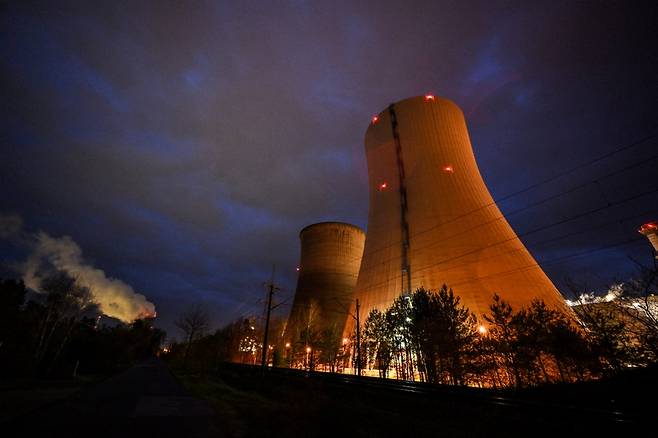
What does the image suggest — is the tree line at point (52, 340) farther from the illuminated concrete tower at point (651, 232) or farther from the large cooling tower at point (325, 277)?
the illuminated concrete tower at point (651, 232)

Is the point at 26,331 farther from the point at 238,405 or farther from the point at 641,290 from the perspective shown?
the point at 641,290

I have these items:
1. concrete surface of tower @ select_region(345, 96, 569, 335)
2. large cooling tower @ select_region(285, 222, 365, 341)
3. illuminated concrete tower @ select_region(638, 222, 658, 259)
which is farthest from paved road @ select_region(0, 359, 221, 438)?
illuminated concrete tower @ select_region(638, 222, 658, 259)

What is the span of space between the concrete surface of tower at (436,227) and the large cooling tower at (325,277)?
7.91 m

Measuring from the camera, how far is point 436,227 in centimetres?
1988

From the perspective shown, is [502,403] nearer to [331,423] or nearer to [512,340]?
[331,423]

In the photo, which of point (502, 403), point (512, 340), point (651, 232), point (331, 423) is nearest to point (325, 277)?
point (512, 340)

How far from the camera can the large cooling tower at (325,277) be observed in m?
31.8

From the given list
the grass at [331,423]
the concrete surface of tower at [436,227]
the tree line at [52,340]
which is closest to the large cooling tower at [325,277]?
the concrete surface of tower at [436,227]

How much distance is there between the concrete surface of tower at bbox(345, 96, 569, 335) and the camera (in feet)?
59.5

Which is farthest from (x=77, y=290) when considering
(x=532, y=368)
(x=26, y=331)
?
(x=532, y=368)

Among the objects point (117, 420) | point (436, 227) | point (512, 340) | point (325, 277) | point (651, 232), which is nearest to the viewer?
point (117, 420)

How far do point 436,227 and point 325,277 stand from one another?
16241 millimetres

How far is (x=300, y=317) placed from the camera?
32156mm

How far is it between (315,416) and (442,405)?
12.0ft
